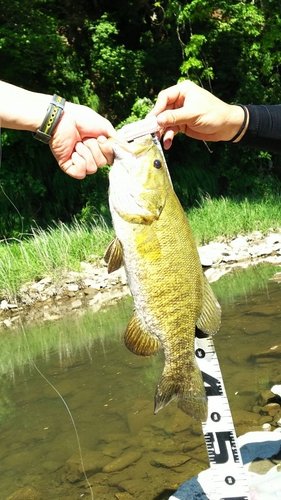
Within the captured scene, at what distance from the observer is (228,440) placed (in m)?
3.55

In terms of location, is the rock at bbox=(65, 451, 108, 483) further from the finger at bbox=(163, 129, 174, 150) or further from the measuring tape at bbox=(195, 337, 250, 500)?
the finger at bbox=(163, 129, 174, 150)

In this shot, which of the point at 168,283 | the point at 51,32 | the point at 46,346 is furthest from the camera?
the point at 51,32

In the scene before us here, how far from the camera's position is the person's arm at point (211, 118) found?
3053 millimetres

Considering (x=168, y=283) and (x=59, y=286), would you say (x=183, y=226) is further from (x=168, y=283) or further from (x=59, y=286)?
(x=59, y=286)

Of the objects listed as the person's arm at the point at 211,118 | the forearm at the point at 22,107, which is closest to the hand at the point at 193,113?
the person's arm at the point at 211,118

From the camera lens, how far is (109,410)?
6008 millimetres

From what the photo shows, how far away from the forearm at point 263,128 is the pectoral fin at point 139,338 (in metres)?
1.55

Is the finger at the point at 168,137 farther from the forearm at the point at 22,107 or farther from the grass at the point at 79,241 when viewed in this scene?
the grass at the point at 79,241

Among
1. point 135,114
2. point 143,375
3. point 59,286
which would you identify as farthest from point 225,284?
point 135,114

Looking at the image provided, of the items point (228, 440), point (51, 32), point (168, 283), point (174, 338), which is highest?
point (51, 32)

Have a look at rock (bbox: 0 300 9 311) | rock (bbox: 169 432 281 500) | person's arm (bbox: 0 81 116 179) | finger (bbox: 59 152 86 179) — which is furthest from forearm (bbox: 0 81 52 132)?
rock (bbox: 0 300 9 311)

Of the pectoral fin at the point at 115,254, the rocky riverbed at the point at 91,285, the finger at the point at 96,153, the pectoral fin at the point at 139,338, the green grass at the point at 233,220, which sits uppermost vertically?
the finger at the point at 96,153

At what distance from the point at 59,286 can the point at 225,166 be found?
11.0m

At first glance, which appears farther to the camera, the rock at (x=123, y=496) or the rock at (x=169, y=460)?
the rock at (x=169, y=460)
